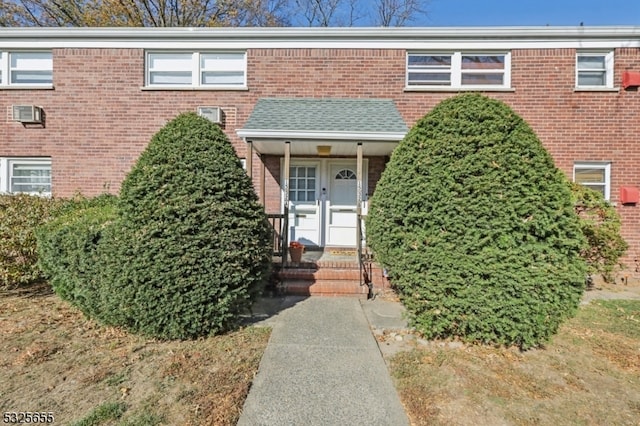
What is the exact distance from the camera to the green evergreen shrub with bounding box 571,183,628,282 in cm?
622

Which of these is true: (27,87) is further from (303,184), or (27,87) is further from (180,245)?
(180,245)

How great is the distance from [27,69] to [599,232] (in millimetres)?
13283

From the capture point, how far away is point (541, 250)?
3398 mm

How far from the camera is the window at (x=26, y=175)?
7789 millimetres


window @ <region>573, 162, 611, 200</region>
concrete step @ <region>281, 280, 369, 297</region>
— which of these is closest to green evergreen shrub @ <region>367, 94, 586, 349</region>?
concrete step @ <region>281, 280, 369, 297</region>

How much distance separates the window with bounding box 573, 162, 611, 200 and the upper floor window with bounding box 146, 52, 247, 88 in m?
8.18

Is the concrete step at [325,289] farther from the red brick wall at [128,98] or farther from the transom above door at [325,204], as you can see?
the red brick wall at [128,98]

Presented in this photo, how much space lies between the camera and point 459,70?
25.2 feet

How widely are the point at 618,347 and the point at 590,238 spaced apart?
3.29m

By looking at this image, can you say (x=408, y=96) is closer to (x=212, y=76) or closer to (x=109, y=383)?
(x=212, y=76)

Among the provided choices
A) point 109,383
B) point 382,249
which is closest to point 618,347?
point 382,249

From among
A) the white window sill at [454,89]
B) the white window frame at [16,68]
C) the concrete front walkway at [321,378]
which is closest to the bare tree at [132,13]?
the white window frame at [16,68]

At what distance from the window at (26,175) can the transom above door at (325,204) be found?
600 centimetres

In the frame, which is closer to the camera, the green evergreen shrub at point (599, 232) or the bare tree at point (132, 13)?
the green evergreen shrub at point (599, 232)
